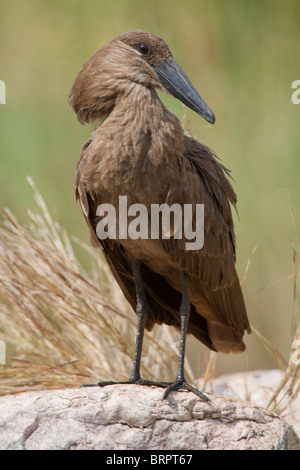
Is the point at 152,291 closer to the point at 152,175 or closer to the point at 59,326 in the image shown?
the point at 59,326

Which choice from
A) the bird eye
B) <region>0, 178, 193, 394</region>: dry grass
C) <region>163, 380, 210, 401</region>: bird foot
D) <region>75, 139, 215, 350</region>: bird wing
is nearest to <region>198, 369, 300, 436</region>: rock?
<region>0, 178, 193, 394</region>: dry grass

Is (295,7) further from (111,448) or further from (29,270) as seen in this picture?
(111,448)

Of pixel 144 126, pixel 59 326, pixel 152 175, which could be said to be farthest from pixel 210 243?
pixel 59 326

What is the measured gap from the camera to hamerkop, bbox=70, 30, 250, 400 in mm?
3463

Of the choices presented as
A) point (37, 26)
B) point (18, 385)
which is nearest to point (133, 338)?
point (18, 385)

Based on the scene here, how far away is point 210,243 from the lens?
3789 mm

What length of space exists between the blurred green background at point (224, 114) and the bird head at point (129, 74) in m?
2.15

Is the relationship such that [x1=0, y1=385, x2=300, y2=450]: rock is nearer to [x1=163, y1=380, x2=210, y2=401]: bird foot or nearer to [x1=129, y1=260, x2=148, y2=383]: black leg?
[x1=163, y1=380, x2=210, y2=401]: bird foot

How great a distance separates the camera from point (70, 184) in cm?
590

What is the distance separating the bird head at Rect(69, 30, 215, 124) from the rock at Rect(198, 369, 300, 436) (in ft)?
6.90
